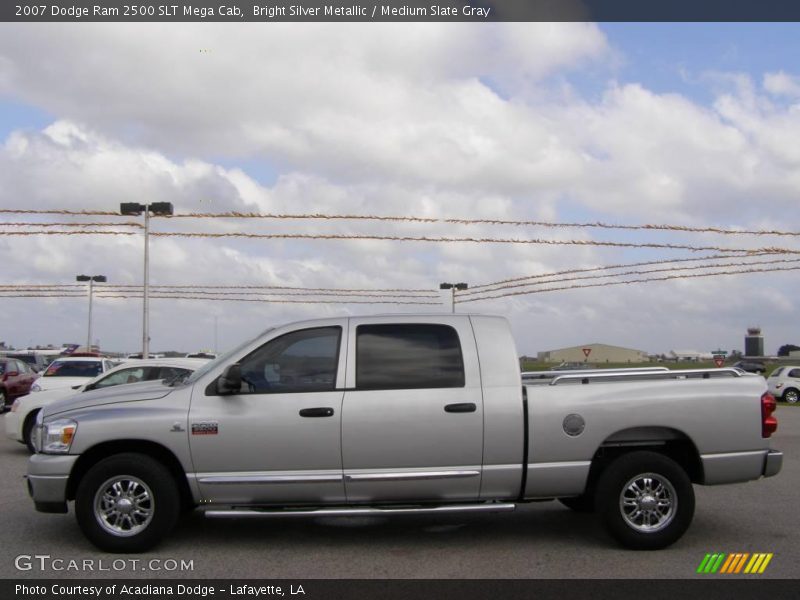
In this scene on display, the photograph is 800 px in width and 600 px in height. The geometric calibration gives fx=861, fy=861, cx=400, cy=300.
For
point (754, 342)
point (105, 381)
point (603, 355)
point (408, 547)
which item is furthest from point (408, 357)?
point (754, 342)

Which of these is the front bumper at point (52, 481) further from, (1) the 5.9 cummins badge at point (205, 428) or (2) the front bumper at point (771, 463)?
(2) the front bumper at point (771, 463)

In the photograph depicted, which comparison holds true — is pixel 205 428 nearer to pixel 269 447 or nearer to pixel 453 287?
pixel 269 447

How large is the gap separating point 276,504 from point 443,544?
4.76ft

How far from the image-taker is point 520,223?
72.2 ft

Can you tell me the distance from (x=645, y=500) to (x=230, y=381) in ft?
11.3

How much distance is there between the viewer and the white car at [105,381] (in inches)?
513

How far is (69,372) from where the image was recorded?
53.0 ft

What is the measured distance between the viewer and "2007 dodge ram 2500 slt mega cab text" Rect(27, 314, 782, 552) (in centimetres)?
674

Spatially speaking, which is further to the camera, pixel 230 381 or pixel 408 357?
pixel 408 357

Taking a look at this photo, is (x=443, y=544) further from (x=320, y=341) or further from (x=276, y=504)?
(x=320, y=341)

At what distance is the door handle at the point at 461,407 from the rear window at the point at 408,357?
0.61 feet
